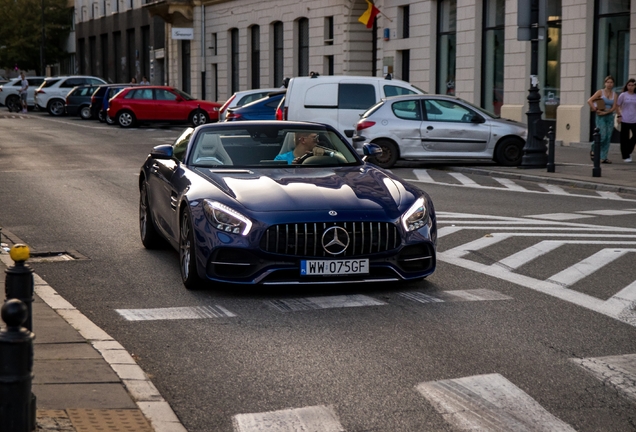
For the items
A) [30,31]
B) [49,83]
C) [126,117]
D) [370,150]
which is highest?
[30,31]

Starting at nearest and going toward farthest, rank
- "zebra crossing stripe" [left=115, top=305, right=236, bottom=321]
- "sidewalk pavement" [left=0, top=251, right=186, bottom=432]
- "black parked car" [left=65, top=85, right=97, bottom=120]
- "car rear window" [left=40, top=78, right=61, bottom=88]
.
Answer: "sidewalk pavement" [left=0, top=251, right=186, bottom=432] → "zebra crossing stripe" [left=115, top=305, right=236, bottom=321] → "black parked car" [left=65, top=85, right=97, bottom=120] → "car rear window" [left=40, top=78, right=61, bottom=88]

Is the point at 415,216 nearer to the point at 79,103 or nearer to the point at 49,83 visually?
the point at 79,103

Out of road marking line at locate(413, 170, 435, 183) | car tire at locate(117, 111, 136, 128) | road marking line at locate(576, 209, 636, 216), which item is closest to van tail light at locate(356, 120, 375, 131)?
road marking line at locate(413, 170, 435, 183)

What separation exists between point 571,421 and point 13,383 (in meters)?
2.60

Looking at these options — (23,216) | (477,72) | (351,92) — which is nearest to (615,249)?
(23,216)

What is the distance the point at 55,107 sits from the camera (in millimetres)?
53094

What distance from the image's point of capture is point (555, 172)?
66.9 ft

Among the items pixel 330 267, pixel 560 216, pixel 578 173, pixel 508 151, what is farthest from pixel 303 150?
pixel 508 151

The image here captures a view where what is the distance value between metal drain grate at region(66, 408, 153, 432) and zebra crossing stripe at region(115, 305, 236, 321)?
8.28ft

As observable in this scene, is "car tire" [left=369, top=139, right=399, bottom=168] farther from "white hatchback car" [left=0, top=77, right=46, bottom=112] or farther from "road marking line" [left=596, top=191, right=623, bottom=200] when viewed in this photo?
"white hatchback car" [left=0, top=77, right=46, bottom=112]

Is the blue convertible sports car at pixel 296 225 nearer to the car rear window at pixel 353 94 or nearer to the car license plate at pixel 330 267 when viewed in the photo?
the car license plate at pixel 330 267

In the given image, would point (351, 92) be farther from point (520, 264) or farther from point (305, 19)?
point (305, 19)

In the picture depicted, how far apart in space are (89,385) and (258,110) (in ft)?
78.5

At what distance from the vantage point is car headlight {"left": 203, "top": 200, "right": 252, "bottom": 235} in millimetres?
8328
